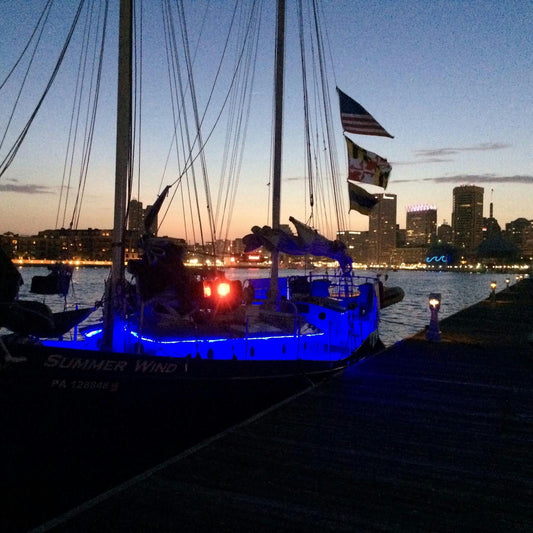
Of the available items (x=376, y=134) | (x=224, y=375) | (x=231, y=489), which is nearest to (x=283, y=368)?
(x=224, y=375)

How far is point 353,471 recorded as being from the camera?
5.37 m

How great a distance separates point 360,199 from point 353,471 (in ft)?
40.0

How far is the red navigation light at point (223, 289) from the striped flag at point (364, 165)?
754cm

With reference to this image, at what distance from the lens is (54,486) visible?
685 cm

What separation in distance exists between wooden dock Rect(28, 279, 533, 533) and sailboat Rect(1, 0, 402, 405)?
1.44 m

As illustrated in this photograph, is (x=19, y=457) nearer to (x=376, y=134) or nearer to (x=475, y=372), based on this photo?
(x=475, y=372)

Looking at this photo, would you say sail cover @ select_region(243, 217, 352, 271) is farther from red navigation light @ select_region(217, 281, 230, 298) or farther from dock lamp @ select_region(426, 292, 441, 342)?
dock lamp @ select_region(426, 292, 441, 342)

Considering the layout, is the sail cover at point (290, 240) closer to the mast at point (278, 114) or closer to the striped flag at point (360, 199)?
the mast at point (278, 114)

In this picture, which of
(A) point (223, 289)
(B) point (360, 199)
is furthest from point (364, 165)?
(A) point (223, 289)

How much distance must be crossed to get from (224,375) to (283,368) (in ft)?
5.37

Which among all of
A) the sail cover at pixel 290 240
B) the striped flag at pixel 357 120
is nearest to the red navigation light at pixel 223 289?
the sail cover at pixel 290 240

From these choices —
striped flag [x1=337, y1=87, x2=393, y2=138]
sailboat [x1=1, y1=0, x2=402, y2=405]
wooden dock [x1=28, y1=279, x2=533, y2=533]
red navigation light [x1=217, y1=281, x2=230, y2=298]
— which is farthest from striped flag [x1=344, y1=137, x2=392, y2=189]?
wooden dock [x1=28, y1=279, x2=533, y2=533]

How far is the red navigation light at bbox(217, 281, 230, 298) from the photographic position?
10284mm

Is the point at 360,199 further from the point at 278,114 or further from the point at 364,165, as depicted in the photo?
the point at 278,114
